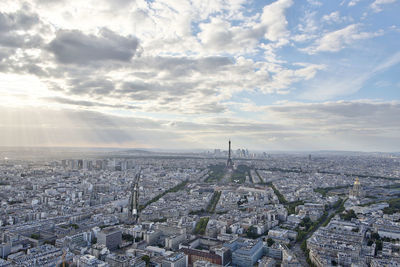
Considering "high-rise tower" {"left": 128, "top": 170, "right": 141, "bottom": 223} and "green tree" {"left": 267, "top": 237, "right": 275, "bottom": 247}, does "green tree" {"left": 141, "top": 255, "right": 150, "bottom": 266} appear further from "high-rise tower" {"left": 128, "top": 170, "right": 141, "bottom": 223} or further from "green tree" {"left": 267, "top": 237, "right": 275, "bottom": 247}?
"high-rise tower" {"left": 128, "top": 170, "right": 141, "bottom": 223}

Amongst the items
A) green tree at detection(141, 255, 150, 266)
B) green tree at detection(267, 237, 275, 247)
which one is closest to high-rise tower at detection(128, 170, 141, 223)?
green tree at detection(141, 255, 150, 266)

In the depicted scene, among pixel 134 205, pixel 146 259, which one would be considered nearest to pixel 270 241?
pixel 146 259

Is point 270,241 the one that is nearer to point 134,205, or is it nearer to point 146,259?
point 146,259

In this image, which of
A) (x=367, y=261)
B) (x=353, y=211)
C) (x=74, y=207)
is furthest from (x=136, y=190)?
(x=367, y=261)

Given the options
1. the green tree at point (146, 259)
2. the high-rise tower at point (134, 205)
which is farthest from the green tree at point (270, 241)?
the high-rise tower at point (134, 205)

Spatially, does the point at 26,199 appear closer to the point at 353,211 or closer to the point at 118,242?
the point at 118,242

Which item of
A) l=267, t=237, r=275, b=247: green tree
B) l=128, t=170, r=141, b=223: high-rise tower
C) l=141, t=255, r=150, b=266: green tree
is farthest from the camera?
l=128, t=170, r=141, b=223: high-rise tower

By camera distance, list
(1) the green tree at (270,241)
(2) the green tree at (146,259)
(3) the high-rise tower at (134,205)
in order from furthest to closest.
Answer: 1. (3) the high-rise tower at (134,205)
2. (1) the green tree at (270,241)
3. (2) the green tree at (146,259)

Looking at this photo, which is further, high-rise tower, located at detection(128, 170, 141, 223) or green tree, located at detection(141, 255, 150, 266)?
high-rise tower, located at detection(128, 170, 141, 223)

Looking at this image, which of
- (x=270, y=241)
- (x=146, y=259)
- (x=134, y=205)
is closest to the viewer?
(x=146, y=259)

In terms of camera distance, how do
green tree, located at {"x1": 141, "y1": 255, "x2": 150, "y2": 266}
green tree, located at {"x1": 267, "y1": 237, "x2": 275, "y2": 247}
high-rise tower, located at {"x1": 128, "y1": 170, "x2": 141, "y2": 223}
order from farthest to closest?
high-rise tower, located at {"x1": 128, "y1": 170, "x2": 141, "y2": 223}
green tree, located at {"x1": 267, "y1": 237, "x2": 275, "y2": 247}
green tree, located at {"x1": 141, "y1": 255, "x2": 150, "y2": 266}

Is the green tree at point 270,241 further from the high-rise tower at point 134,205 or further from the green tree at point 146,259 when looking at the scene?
the high-rise tower at point 134,205
